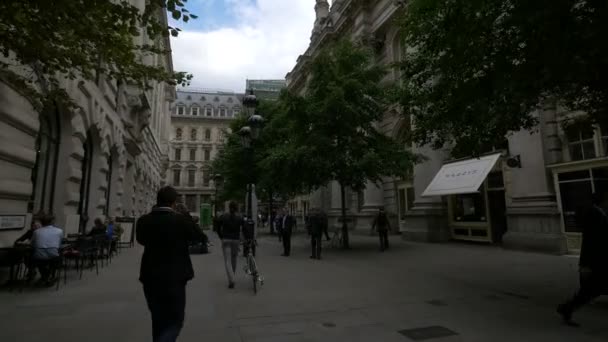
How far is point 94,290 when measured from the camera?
7.98 metres

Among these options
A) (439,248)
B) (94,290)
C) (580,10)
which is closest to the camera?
(580,10)

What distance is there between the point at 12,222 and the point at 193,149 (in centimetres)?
6842

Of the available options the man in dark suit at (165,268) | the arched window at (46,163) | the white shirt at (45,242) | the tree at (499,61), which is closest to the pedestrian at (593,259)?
the tree at (499,61)

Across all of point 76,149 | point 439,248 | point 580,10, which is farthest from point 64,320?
point 439,248

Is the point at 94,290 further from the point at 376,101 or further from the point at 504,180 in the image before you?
the point at 504,180

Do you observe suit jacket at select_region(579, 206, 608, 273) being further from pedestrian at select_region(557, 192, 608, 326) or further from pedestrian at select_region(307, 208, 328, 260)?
pedestrian at select_region(307, 208, 328, 260)

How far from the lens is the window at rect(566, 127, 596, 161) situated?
12.3 m

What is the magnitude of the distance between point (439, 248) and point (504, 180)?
4.00 meters

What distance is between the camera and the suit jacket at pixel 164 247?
11.9ft

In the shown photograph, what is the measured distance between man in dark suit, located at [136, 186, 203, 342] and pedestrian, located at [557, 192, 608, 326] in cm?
525

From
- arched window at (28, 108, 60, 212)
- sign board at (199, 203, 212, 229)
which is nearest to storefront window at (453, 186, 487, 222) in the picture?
arched window at (28, 108, 60, 212)

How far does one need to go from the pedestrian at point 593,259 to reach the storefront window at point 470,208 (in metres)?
12.1

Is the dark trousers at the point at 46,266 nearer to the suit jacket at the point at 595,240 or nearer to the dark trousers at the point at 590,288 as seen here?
the dark trousers at the point at 590,288

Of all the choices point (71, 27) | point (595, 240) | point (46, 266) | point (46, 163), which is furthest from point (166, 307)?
point (46, 163)
